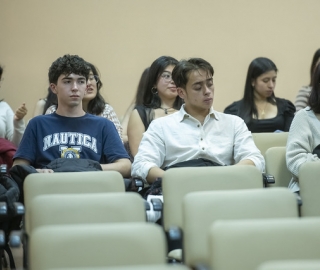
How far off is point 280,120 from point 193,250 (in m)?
2.59

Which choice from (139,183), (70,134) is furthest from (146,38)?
(139,183)

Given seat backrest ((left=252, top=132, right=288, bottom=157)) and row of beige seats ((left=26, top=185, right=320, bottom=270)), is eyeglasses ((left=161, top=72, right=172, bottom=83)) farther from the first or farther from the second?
row of beige seats ((left=26, top=185, right=320, bottom=270))

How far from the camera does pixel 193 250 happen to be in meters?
2.63

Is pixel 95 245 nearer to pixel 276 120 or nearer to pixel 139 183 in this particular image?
pixel 139 183

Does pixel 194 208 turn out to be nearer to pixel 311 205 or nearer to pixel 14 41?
pixel 311 205

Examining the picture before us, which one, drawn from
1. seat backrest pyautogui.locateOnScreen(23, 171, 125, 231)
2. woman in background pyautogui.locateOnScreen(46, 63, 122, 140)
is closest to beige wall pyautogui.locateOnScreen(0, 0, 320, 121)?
woman in background pyautogui.locateOnScreen(46, 63, 122, 140)

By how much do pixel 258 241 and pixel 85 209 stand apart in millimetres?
776

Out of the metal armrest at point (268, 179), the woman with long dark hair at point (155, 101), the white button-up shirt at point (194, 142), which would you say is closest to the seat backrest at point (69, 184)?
the white button-up shirt at point (194, 142)

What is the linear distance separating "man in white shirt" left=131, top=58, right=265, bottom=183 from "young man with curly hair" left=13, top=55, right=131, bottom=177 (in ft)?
0.63

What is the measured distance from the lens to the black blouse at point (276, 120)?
16.4 feet

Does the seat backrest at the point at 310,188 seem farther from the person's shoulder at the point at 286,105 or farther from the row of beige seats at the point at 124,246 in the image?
the person's shoulder at the point at 286,105

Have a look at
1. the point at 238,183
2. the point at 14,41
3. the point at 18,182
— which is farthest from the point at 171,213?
the point at 14,41

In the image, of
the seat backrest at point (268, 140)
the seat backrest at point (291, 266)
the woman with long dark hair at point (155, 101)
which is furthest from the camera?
the woman with long dark hair at point (155, 101)

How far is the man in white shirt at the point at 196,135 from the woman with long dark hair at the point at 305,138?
18cm
